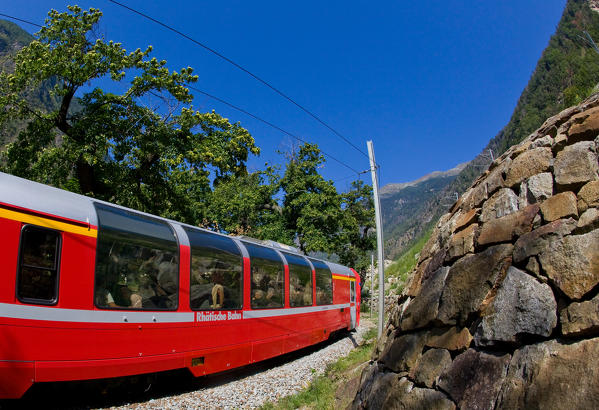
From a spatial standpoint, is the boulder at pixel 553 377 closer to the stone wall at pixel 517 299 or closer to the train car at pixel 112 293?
the stone wall at pixel 517 299

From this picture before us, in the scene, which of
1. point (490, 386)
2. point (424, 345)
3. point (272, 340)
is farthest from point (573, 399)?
point (272, 340)

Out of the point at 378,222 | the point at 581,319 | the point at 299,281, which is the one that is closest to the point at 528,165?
the point at 581,319

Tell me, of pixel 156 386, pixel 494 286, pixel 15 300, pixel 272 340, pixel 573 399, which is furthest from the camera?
pixel 272 340

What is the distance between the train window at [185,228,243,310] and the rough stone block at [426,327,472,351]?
5.15 meters

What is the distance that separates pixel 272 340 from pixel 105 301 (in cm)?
566

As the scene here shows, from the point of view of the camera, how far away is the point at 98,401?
6.95 m

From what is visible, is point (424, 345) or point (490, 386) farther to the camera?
point (424, 345)

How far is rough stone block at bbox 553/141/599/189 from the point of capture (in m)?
4.06

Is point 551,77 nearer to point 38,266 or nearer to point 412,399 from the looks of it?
point 412,399

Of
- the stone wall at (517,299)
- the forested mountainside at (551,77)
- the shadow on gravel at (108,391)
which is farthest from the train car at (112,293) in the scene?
the forested mountainside at (551,77)

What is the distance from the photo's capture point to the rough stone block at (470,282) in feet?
13.8

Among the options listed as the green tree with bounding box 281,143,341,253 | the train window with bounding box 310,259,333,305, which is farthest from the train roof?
the green tree with bounding box 281,143,341,253

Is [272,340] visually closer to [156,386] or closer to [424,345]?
[156,386]

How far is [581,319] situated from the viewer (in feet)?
10.5
